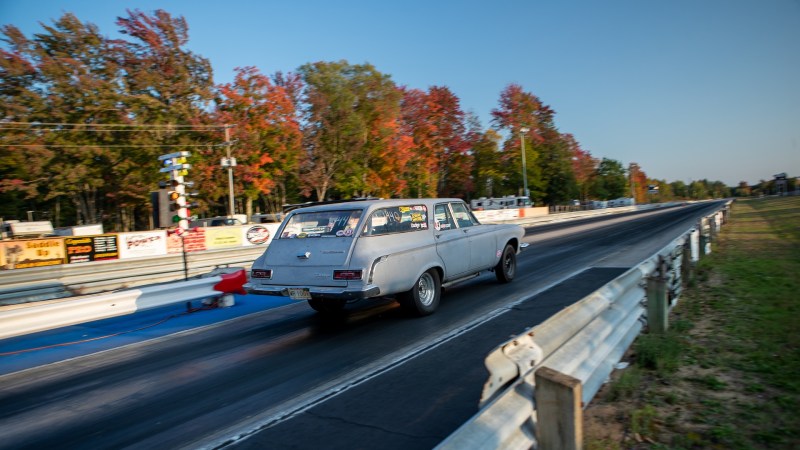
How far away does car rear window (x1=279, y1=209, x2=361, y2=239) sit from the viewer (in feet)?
23.3

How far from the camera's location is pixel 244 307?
9.85 m

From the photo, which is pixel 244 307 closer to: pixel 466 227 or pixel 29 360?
pixel 29 360

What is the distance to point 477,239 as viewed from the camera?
8875 millimetres

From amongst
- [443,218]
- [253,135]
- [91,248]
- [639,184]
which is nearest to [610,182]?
[639,184]

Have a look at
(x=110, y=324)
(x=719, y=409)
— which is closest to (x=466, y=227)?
(x=719, y=409)

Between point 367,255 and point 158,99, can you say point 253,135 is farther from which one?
point 367,255

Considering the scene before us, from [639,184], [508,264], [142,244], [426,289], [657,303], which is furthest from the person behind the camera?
[639,184]

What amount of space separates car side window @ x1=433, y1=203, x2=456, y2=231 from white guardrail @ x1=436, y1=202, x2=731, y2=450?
3.51m

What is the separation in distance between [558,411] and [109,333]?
8194 mm

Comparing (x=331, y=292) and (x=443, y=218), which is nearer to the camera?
(x=331, y=292)

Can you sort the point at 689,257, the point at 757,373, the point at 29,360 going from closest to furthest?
the point at 757,373
the point at 29,360
the point at 689,257

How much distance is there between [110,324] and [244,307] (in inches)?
95.5

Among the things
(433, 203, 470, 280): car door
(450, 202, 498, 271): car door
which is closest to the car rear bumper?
(433, 203, 470, 280): car door

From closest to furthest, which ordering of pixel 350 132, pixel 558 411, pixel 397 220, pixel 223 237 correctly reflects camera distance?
pixel 558 411 → pixel 397 220 → pixel 223 237 → pixel 350 132
